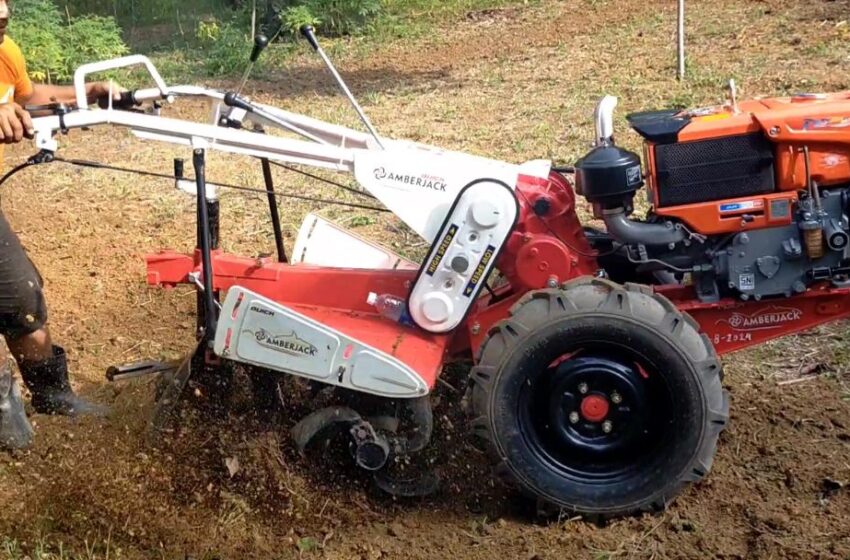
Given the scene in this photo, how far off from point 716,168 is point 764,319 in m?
0.61

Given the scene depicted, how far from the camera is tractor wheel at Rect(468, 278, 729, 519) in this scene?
357 cm

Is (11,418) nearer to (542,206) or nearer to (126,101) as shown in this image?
(126,101)

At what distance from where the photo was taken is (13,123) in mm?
3746

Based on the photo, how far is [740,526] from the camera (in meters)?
3.72

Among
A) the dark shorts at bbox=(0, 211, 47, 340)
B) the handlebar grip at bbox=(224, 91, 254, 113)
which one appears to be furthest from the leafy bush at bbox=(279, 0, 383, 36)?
the handlebar grip at bbox=(224, 91, 254, 113)

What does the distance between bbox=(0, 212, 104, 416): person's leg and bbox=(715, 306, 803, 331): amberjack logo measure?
2.81 m

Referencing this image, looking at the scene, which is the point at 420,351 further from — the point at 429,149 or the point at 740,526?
the point at 740,526

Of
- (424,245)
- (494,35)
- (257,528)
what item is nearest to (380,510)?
(257,528)

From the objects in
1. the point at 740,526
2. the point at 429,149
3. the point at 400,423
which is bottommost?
the point at 740,526

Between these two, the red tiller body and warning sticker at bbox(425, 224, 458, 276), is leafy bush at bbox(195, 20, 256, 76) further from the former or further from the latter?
warning sticker at bbox(425, 224, 458, 276)

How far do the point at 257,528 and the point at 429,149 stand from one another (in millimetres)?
1610

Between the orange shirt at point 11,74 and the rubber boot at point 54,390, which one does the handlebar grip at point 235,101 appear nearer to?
the orange shirt at point 11,74

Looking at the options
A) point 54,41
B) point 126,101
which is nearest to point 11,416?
point 126,101

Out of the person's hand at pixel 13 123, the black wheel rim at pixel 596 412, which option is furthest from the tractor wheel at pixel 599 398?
the person's hand at pixel 13 123
